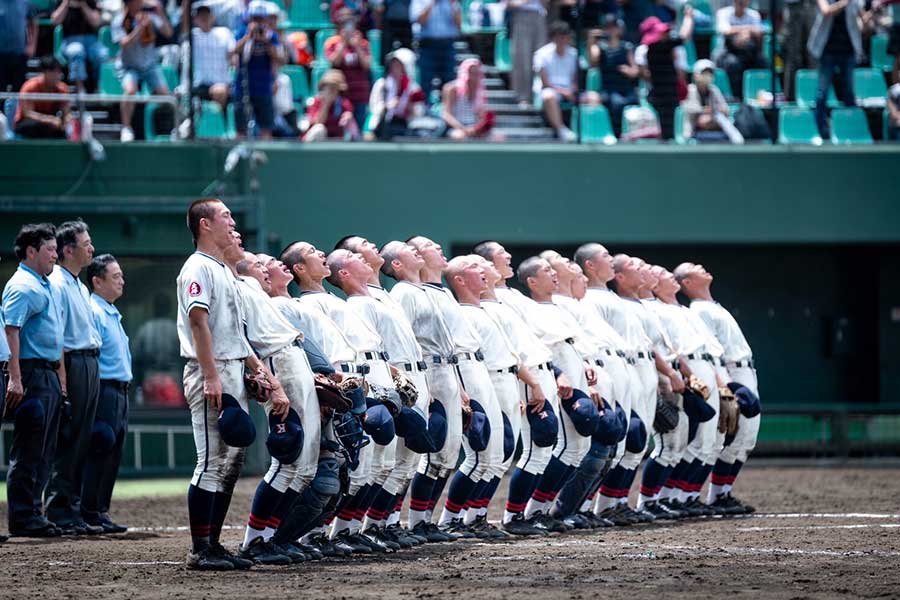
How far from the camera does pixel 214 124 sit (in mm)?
16734

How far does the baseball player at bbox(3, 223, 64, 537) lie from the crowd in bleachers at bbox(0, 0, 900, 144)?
510cm

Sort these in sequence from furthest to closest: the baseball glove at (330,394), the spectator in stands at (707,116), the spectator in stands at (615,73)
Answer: the spectator in stands at (707,116), the spectator in stands at (615,73), the baseball glove at (330,394)

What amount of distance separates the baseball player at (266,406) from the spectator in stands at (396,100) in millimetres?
7931

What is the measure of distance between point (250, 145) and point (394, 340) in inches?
252

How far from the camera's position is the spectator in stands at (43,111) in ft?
50.7

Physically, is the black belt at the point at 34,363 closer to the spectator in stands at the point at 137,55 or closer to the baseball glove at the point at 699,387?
the baseball glove at the point at 699,387

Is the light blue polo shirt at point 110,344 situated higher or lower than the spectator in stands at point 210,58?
lower

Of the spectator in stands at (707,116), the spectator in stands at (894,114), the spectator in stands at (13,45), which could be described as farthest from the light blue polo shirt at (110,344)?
the spectator in stands at (894,114)

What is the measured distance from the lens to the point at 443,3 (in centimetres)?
1675

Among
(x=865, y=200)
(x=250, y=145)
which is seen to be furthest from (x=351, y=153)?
(x=865, y=200)

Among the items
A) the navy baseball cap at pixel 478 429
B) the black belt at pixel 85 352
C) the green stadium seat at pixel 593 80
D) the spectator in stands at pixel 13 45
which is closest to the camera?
the navy baseball cap at pixel 478 429

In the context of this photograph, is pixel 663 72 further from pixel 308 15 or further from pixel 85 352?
pixel 85 352

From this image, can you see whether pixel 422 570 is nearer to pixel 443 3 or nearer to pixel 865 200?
pixel 443 3

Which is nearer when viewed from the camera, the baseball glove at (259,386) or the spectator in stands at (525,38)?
the baseball glove at (259,386)
